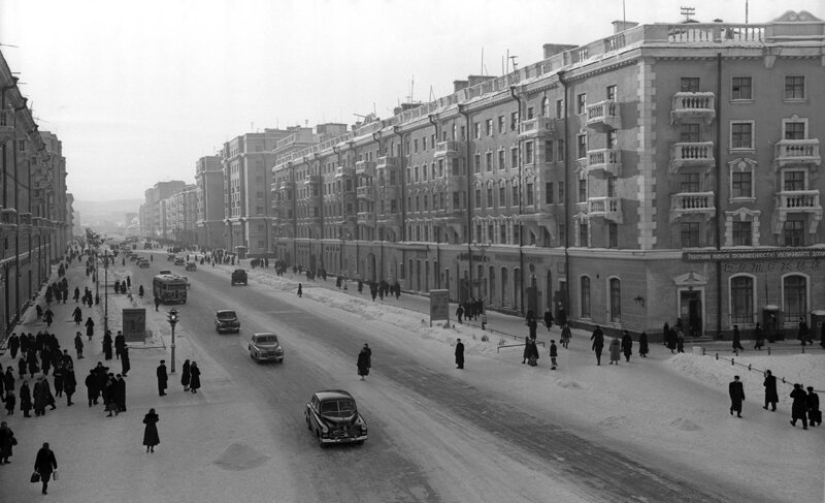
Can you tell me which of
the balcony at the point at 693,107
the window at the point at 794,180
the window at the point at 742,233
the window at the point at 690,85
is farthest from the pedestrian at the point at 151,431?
the window at the point at 794,180

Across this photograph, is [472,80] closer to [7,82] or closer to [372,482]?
[7,82]

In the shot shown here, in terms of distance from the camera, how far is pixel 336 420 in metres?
23.6

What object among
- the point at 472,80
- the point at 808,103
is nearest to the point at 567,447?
the point at 808,103

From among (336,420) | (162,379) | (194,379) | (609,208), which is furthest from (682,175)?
(162,379)

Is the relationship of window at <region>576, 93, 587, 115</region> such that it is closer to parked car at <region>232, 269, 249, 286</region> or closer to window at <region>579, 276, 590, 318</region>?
window at <region>579, 276, 590, 318</region>

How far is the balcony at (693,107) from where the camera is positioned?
134 ft

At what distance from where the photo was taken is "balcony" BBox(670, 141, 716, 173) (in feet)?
134

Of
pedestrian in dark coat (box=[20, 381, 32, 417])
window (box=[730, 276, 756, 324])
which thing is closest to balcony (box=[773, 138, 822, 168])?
window (box=[730, 276, 756, 324])

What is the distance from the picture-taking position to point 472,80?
217 ft

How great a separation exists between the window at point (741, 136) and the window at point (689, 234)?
482 centimetres

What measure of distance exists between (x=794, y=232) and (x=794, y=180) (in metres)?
2.86

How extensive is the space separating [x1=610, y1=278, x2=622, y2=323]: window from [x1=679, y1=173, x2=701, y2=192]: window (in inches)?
244

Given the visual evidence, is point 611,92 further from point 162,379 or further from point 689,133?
point 162,379

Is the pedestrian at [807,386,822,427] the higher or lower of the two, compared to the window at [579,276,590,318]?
lower
